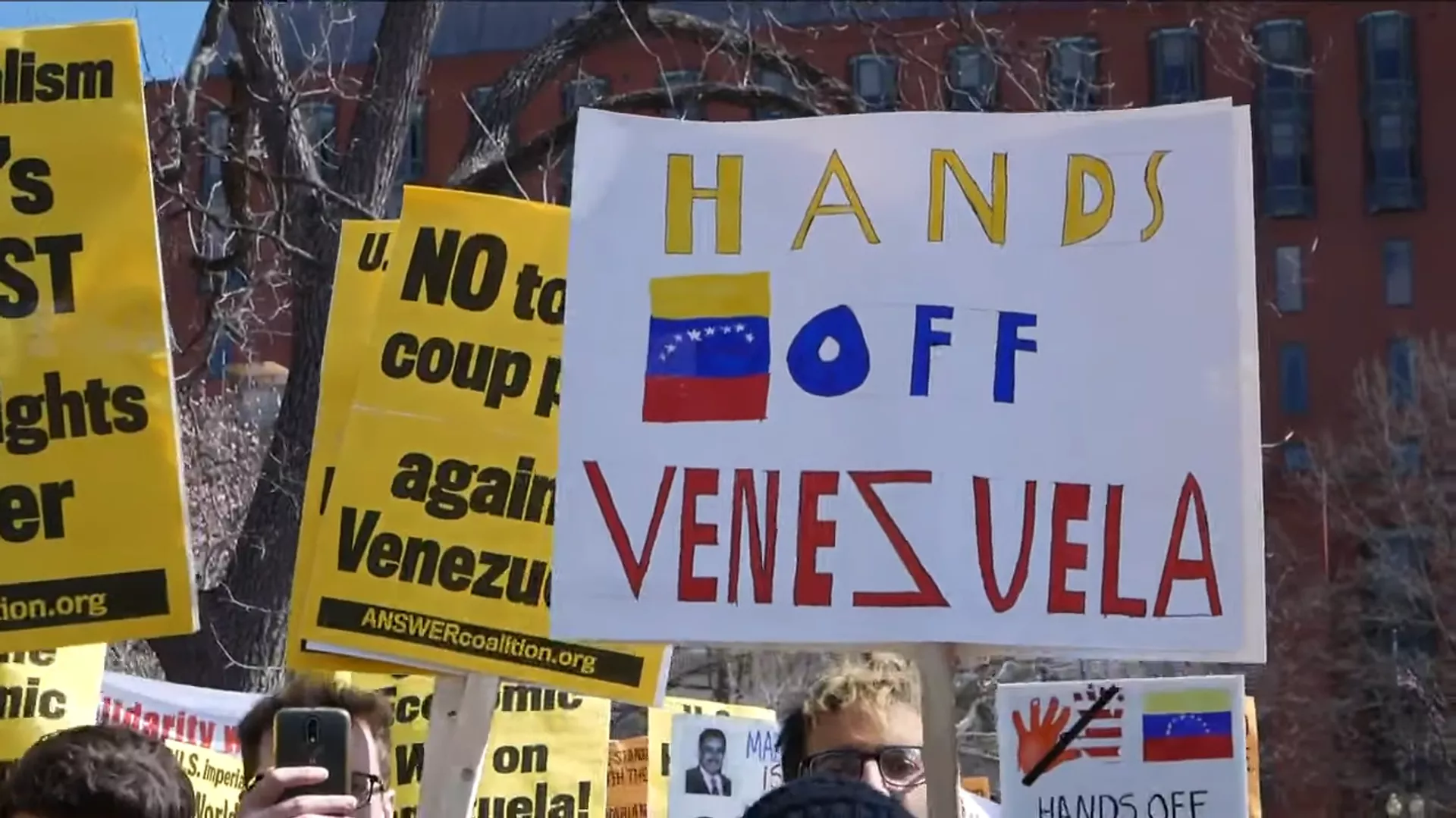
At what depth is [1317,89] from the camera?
156 ft

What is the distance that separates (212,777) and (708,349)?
3160 mm

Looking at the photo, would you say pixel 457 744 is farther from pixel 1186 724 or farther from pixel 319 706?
pixel 1186 724

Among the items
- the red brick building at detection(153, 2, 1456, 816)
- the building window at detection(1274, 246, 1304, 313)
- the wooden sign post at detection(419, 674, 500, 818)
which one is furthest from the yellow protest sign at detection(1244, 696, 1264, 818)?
the building window at detection(1274, 246, 1304, 313)

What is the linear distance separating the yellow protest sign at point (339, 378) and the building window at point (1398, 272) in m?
45.5

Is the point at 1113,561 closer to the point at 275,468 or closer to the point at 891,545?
the point at 891,545

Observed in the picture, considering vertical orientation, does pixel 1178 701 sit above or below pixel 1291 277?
below

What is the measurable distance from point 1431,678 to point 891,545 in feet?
105

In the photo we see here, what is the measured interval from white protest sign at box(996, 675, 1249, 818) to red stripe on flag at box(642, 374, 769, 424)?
3.32m

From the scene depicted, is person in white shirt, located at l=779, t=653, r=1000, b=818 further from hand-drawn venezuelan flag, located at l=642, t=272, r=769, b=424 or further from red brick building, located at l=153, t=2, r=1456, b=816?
red brick building, located at l=153, t=2, r=1456, b=816

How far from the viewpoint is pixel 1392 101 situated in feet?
156

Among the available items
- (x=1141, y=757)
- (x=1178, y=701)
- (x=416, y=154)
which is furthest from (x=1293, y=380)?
(x=1141, y=757)

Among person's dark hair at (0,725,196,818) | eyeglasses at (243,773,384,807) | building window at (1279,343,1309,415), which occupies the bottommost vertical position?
eyeglasses at (243,773,384,807)

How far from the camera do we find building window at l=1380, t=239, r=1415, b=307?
48250mm

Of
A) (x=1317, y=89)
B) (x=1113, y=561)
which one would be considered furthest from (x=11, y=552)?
(x=1317, y=89)
